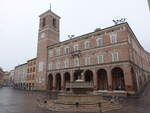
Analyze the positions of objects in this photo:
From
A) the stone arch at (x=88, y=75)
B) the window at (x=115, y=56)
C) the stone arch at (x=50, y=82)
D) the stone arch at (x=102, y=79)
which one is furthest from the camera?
the stone arch at (x=50, y=82)

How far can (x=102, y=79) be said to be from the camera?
26438 millimetres

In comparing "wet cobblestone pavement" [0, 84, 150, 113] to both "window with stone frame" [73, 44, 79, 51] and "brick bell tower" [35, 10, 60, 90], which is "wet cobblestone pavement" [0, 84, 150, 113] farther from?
"brick bell tower" [35, 10, 60, 90]

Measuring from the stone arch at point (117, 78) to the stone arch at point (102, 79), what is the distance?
5.92 ft

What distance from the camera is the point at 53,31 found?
40.1m

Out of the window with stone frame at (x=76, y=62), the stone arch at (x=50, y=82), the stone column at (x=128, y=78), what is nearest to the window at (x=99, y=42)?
the window with stone frame at (x=76, y=62)

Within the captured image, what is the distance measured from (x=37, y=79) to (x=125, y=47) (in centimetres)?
2745

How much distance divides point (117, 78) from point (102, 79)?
317cm

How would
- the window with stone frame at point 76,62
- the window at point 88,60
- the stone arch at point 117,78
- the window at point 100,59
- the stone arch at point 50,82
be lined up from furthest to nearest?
the stone arch at point 50,82 < the window with stone frame at point 76,62 < the window at point 88,60 < the window at point 100,59 < the stone arch at point 117,78

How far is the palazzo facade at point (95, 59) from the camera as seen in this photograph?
2270 cm

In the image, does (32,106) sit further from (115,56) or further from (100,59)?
(115,56)

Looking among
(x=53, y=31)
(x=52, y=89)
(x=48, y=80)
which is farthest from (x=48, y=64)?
(x=53, y=31)

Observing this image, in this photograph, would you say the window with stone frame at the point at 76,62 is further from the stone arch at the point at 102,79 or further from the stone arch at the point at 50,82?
the stone arch at the point at 50,82

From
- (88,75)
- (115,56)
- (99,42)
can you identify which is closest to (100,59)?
(115,56)

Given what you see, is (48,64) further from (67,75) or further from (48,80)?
(67,75)
